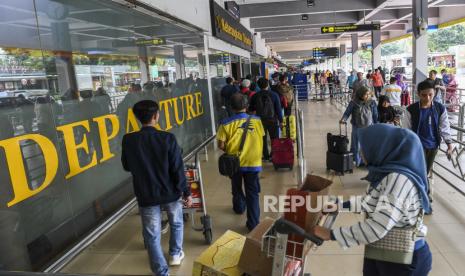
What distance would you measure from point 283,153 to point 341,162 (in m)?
1.03

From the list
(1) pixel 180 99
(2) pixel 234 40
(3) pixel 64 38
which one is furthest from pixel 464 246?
(2) pixel 234 40

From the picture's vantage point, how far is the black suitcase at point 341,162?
623 centimetres

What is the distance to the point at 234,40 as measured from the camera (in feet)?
40.7

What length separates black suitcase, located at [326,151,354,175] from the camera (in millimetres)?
6234

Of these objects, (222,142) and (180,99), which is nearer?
(222,142)

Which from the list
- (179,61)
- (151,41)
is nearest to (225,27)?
A: (179,61)

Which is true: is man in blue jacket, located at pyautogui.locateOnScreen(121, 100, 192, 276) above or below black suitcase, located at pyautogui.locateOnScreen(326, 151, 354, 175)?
above

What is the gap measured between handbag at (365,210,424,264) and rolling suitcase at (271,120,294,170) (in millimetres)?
4872

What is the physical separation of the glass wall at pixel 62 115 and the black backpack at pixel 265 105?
2053 millimetres

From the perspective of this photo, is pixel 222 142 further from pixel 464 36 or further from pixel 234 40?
pixel 464 36

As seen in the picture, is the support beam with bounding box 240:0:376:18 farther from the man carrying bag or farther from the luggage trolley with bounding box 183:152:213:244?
the luggage trolley with bounding box 183:152:213:244

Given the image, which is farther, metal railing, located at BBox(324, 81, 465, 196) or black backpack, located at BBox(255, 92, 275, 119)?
black backpack, located at BBox(255, 92, 275, 119)

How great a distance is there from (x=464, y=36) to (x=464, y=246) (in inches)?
2069

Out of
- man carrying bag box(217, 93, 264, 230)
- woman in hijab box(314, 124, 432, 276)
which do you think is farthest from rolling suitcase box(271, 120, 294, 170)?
woman in hijab box(314, 124, 432, 276)
